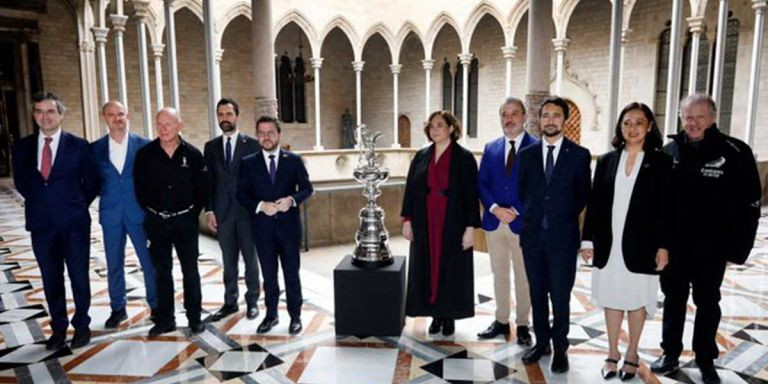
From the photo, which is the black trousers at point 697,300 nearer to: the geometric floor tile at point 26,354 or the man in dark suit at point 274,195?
the man in dark suit at point 274,195

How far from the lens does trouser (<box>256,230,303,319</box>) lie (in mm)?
3674

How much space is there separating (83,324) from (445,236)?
2563mm

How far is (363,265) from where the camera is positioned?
360 centimetres

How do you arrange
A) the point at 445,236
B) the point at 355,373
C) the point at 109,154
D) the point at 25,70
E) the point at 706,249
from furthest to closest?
1. the point at 25,70
2. the point at 109,154
3. the point at 445,236
4. the point at 355,373
5. the point at 706,249

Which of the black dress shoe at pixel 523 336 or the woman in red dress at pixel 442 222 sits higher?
the woman in red dress at pixel 442 222

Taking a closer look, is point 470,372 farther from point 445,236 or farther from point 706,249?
point 706,249

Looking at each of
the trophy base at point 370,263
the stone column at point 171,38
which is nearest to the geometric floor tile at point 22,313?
the trophy base at point 370,263

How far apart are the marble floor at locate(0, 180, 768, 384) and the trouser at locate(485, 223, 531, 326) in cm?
23

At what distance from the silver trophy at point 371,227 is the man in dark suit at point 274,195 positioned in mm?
425

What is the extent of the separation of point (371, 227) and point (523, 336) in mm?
1250

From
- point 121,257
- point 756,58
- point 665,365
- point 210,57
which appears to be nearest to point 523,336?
point 665,365

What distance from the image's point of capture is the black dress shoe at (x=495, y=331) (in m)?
3.63

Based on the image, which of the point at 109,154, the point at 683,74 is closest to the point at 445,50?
the point at 683,74

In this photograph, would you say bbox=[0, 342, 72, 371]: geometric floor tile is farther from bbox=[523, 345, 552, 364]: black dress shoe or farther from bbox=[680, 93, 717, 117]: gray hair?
bbox=[680, 93, 717, 117]: gray hair
